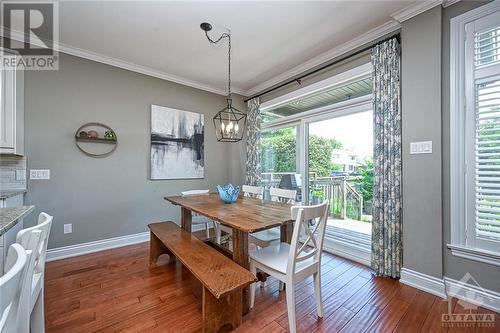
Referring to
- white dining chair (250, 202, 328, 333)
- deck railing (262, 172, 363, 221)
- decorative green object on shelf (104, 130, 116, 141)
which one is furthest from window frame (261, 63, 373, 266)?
decorative green object on shelf (104, 130, 116, 141)

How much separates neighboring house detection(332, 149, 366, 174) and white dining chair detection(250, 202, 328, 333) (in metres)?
1.55

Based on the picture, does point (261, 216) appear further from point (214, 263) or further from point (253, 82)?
point (253, 82)

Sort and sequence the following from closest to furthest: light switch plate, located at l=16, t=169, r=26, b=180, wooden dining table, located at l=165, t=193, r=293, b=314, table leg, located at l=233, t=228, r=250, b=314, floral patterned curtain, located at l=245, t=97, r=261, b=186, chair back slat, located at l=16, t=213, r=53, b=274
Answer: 1. chair back slat, located at l=16, t=213, r=53, b=274
2. wooden dining table, located at l=165, t=193, r=293, b=314
3. table leg, located at l=233, t=228, r=250, b=314
4. light switch plate, located at l=16, t=169, r=26, b=180
5. floral patterned curtain, located at l=245, t=97, r=261, b=186

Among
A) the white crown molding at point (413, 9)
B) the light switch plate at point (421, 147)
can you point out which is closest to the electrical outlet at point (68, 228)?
the light switch plate at point (421, 147)

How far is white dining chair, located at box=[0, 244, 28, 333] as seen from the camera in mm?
555

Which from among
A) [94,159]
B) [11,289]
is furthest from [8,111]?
[11,289]

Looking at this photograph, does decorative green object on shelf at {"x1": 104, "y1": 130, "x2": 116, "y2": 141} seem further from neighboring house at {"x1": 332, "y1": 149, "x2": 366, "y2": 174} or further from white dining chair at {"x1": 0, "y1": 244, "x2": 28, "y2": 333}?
neighboring house at {"x1": 332, "y1": 149, "x2": 366, "y2": 174}

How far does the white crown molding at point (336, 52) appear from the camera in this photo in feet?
7.66

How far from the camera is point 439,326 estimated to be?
1572 millimetres

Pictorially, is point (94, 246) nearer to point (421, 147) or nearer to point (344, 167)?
point (344, 167)

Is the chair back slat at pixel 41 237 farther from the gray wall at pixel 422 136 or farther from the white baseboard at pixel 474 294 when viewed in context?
the white baseboard at pixel 474 294

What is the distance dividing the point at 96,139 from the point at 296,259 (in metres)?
3.05

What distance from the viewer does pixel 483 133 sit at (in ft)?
5.91

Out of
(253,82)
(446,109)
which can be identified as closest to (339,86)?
(446,109)
